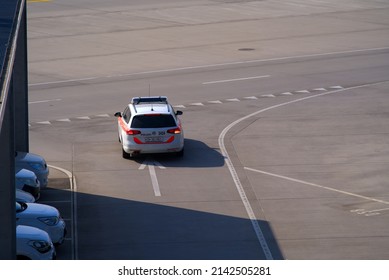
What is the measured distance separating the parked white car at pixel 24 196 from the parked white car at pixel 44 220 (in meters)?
1.45

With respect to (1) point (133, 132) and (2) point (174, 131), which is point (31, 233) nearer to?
(1) point (133, 132)

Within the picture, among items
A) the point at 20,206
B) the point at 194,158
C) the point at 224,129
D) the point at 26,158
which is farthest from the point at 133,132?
the point at 20,206

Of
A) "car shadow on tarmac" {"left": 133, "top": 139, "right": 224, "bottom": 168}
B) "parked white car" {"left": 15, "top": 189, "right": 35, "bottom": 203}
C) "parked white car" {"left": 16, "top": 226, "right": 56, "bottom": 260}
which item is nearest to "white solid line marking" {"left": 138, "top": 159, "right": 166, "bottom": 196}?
"car shadow on tarmac" {"left": 133, "top": 139, "right": 224, "bottom": 168}

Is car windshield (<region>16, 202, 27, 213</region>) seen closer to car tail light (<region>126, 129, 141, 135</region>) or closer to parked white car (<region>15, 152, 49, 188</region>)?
parked white car (<region>15, 152, 49, 188</region>)

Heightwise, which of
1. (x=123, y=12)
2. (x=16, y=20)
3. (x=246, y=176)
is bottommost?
(x=123, y=12)

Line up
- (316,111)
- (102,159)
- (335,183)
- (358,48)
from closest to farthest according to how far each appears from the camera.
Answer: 1. (335,183)
2. (102,159)
3. (316,111)
4. (358,48)

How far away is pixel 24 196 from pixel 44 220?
7.92 feet

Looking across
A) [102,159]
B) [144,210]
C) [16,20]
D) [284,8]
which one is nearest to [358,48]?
[284,8]

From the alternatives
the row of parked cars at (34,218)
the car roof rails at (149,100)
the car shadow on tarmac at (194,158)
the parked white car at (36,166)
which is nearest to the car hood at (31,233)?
the row of parked cars at (34,218)

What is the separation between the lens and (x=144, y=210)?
27.0 m

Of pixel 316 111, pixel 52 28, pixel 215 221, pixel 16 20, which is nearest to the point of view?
pixel 16 20

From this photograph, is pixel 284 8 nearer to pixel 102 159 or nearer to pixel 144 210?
pixel 102 159

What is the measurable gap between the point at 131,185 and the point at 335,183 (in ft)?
18.8

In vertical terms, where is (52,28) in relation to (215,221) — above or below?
below
